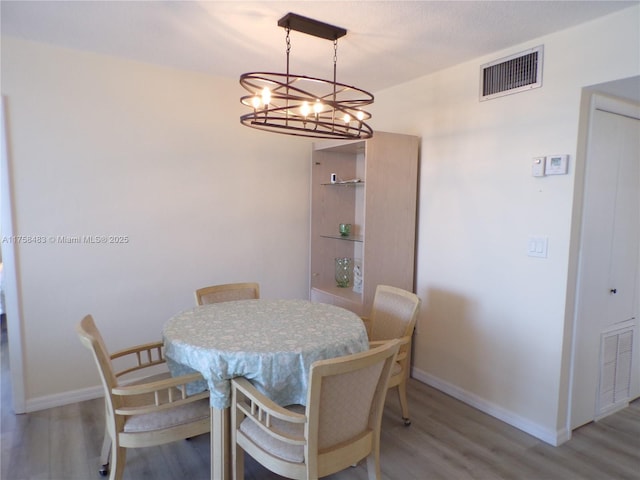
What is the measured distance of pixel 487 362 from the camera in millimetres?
2842

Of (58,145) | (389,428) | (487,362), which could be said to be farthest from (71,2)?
(487,362)

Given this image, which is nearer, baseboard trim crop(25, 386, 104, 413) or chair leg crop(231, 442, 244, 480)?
chair leg crop(231, 442, 244, 480)

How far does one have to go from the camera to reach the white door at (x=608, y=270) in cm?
246

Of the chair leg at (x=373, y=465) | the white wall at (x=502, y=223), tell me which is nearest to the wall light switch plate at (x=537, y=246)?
the white wall at (x=502, y=223)

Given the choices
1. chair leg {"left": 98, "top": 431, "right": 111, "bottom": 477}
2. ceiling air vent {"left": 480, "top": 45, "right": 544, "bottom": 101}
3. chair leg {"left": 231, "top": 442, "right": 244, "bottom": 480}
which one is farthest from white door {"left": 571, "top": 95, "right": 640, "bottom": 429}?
chair leg {"left": 98, "top": 431, "right": 111, "bottom": 477}

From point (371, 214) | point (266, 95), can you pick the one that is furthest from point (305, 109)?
point (371, 214)

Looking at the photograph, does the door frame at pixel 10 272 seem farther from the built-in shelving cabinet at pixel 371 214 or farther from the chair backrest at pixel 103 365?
the built-in shelving cabinet at pixel 371 214

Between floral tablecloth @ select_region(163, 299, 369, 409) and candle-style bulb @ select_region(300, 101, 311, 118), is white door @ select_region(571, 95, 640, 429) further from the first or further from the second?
A: candle-style bulb @ select_region(300, 101, 311, 118)

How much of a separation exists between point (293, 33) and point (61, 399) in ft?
9.70

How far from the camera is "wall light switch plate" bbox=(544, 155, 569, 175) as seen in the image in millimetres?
2332

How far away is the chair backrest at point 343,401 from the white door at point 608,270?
5.09ft

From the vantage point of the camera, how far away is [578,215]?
2377mm

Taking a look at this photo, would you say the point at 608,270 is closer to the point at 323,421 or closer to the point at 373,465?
the point at 373,465

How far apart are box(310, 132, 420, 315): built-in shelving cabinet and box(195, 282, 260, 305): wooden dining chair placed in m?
0.75
